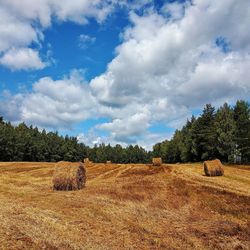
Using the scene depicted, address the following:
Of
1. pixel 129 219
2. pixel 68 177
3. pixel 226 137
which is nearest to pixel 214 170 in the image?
pixel 68 177

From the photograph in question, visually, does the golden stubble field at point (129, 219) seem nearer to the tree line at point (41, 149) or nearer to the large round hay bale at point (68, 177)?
the large round hay bale at point (68, 177)

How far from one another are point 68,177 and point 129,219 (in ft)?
27.9

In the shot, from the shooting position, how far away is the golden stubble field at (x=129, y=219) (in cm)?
1136

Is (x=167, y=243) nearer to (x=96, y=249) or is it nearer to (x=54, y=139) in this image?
(x=96, y=249)

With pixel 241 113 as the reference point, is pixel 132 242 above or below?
below

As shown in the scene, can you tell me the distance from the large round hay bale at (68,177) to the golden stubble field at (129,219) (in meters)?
1.11

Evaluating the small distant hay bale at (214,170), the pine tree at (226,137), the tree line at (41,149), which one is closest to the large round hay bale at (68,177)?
the small distant hay bale at (214,170)

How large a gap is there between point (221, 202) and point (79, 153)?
12032cm

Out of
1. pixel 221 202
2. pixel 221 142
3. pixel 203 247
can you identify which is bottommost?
pixel 203 247

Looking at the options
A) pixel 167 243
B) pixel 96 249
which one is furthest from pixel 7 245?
pixel 167 243

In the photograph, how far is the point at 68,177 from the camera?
73.9 ft

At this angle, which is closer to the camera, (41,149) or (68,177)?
(68,177)

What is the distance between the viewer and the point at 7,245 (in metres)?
9.83

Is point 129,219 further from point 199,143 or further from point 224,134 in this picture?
point 199,143
